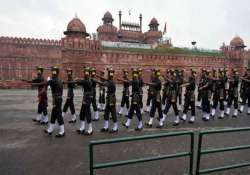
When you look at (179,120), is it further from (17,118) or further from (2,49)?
(2,49)

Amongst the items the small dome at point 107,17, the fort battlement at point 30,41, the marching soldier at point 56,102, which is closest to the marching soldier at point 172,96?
the marching soldier at point 56,102

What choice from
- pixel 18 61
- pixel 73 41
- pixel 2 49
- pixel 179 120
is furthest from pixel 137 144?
pixel 2 49

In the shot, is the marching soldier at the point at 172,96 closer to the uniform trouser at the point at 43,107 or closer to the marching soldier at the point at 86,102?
the marching soldier at the point at 86,102

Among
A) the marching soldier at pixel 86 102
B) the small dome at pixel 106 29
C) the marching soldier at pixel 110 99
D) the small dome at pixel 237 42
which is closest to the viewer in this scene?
the marching soldier at pixel 86 102

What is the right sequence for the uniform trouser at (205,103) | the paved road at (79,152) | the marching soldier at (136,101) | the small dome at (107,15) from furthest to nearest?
the small dome at (107,15), the uniform trouser at (205,103), the marching soldier at (136,101), the paved road at (79,152)

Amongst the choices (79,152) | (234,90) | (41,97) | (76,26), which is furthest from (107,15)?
(79,152)

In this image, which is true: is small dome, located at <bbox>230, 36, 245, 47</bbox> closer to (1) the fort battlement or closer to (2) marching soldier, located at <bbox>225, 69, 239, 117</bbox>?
(1) the fort battlement

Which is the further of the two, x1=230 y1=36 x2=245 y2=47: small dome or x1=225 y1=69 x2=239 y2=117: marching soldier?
x1=230 y1=36 x2=245 y2=47: small dome

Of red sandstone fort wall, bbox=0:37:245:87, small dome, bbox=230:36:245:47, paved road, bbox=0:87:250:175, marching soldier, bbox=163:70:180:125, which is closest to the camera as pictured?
paved road, bbox=0:87:250:175

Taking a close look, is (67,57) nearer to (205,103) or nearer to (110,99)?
(205,103)

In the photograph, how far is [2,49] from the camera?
34.1 metres

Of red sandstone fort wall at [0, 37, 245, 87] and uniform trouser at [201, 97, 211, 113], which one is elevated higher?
red sandstone fort wall at [0, 37, 245, 87]

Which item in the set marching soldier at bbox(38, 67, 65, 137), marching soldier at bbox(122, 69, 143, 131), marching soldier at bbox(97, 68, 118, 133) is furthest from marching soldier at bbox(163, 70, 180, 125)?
marching soldier at bbox(38, 67, 65, 137)

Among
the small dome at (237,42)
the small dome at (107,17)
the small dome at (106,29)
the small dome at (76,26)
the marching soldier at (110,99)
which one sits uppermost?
the small dome at (107,17)
